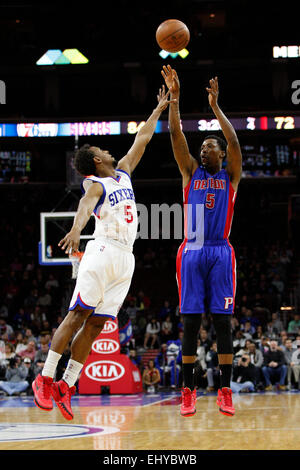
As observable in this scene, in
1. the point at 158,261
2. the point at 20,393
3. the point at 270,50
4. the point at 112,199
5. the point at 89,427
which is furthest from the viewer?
the point at 158,261

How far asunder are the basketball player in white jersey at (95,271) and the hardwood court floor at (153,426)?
247cm

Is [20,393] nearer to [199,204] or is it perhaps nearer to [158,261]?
[158,261]

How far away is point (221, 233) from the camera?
7004 millimetres

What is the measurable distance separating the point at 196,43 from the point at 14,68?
6000mm

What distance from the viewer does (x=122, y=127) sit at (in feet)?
61.9

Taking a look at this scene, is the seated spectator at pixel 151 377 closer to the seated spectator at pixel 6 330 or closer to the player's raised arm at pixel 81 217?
the seated spectator at pixel 6 330

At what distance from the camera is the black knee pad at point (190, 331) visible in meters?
6.89

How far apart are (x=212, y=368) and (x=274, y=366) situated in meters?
1.53

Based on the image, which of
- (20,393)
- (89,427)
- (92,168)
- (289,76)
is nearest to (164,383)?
(20,393)

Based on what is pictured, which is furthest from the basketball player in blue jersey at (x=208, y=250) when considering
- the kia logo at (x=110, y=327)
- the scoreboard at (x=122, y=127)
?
the kia logo at (x=110, y=327)

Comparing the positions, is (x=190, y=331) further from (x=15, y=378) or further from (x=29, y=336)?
(x=29, y=336)

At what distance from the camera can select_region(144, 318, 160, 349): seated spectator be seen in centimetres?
2016

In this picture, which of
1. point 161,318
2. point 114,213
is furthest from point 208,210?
point 161,318

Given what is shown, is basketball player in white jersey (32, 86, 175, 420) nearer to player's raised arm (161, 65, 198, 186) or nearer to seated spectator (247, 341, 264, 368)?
player's raised arm (161, 65, 198, 186)
